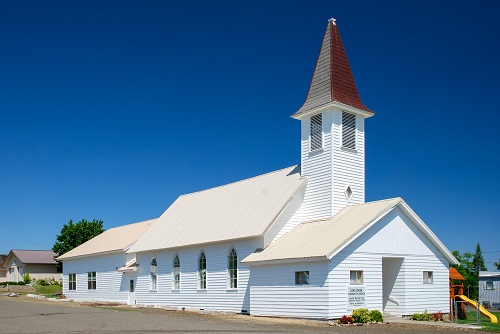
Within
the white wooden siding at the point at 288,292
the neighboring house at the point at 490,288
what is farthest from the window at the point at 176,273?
the neighboring house at the point at 490,288

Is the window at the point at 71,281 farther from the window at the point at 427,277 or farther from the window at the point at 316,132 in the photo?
the window at the point at 427,277

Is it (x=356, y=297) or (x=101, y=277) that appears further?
(x=101, y=277)

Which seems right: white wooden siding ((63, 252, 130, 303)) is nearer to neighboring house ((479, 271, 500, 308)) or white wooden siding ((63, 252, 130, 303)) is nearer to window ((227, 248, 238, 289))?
window ((227, 248, 238, 289))

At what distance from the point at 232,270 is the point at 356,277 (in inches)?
313

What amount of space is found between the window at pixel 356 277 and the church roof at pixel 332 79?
31.8 ft

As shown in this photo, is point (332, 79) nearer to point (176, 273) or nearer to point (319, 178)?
point (319, 178)

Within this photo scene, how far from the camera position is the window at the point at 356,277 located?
27.7 meters

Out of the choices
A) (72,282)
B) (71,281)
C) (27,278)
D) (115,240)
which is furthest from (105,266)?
(27,278)

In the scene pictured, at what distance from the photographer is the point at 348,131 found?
111 ft

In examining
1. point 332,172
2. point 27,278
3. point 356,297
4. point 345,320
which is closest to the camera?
point 345,320

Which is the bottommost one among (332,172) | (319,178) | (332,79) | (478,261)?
(478,261)

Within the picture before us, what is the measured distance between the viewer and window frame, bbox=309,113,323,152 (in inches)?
1329

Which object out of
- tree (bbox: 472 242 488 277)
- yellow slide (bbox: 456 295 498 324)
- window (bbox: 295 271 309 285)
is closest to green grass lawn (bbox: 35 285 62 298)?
window (bbox: 295 271 309 285)

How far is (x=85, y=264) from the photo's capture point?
51406mm
